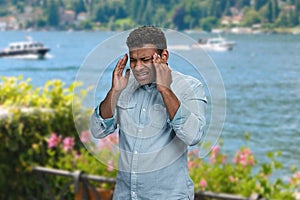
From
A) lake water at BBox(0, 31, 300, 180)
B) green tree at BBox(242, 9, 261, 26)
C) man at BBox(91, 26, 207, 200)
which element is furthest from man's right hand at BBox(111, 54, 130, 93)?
green tree at BBox(242, 9, 261, 26)

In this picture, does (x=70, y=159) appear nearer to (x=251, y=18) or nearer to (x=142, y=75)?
(x=142, y=75)

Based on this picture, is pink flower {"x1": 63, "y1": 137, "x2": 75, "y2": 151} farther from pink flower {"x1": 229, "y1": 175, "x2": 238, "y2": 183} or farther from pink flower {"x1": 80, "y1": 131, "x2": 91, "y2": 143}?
pink flower {"x1": 80, "y1": 131, "x2": 91, "y2": 143}

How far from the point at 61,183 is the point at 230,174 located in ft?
3.13

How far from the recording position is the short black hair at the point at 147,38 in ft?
4.18

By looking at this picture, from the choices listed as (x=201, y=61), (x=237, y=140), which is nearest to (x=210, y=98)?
(x=201, y=61)

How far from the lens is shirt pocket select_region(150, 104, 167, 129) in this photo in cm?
130

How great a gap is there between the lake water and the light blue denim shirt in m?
7.24

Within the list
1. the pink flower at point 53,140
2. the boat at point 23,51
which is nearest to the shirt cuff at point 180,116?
the pink flower at point 53,140

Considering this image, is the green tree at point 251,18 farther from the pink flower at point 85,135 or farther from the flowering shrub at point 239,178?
the pink flower at point 85,135

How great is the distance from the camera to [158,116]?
51.5 inches

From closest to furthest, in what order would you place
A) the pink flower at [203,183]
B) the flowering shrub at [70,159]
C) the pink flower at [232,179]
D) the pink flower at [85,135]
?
the pink flower at [85,135], the pink flower at [203,183], the pink flower at [232,179], the flowering shrub at [70,159]

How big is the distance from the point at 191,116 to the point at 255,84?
89.1 ft

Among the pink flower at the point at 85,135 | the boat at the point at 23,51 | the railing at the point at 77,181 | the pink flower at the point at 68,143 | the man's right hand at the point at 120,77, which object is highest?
the man's right hand at the point at 120,77

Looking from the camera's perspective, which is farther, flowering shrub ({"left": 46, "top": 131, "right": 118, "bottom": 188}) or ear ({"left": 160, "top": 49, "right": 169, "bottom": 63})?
Answer: flowering shrub ({"left": 46, "top": 131, "right": 118, "bottom": 188})
